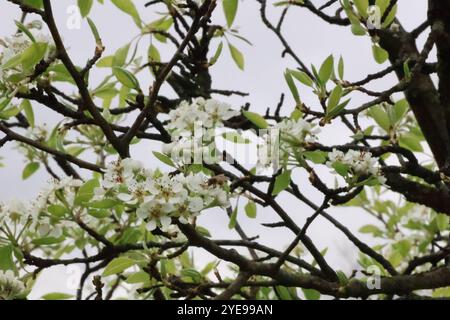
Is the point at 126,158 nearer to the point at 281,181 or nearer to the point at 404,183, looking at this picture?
the point at 281,181

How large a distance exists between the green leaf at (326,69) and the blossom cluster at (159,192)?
363 mm

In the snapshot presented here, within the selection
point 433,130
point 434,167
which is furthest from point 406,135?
point 434,167

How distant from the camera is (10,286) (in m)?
1.24

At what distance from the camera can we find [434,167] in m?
2.04

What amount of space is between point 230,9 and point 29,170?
3.35ft

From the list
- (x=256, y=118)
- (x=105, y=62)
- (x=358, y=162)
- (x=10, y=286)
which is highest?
(x=105, y=62)

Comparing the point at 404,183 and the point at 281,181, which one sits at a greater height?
the point at 404,183

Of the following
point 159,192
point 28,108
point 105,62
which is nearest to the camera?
point 159,192

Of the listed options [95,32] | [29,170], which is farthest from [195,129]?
[29,170]

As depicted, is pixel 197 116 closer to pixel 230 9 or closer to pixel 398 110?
pixel 230 9

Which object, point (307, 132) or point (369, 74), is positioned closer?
point (307, 132)

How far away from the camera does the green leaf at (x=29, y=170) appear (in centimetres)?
216

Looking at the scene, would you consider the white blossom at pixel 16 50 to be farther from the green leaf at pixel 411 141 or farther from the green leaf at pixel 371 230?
the green leaf at pixel 371 230

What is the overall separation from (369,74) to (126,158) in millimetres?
596
